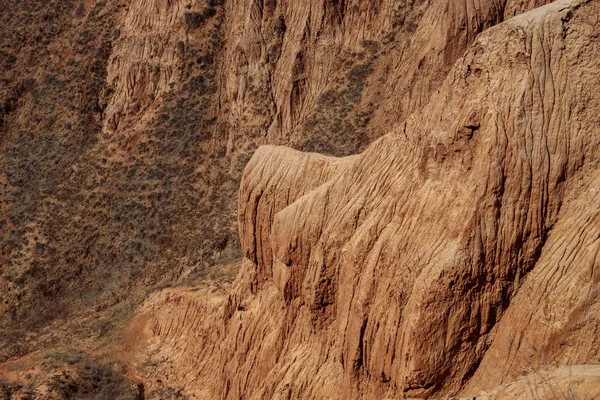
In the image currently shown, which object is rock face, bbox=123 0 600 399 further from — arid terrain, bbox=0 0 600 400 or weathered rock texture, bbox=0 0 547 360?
weathered rock texture, bbox=0 0 547 360

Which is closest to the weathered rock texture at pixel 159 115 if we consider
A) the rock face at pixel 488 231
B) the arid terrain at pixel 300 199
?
the arid terrain at pixel 300 199

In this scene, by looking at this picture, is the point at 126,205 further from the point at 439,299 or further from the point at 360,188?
the point at 439,299

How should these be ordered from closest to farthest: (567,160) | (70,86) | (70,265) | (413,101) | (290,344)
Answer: (567,160) → (290,344) → (413,101) → (70,265) → (70,86)

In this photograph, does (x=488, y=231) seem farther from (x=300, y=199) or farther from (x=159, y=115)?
(x=159, y=115)

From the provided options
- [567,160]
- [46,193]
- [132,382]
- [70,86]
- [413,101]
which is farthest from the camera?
[70,86]

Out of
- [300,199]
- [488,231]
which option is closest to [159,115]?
[300,199]

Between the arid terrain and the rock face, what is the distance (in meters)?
0.04

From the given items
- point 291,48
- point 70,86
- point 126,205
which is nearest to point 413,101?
point 291,48

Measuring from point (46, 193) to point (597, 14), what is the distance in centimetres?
3480

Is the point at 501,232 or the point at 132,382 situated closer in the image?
the point at 501,232

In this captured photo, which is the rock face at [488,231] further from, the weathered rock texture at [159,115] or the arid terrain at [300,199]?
the weathered rock texture at [159,115]

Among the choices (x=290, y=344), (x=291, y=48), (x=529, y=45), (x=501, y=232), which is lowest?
(x=290, y=344)

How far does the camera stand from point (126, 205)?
3788 cm

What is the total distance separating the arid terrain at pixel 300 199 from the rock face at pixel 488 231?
0.04m
